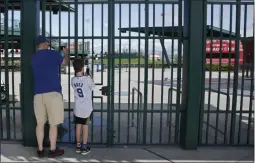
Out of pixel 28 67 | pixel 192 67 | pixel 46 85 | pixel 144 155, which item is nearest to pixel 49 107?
pixel 46 85

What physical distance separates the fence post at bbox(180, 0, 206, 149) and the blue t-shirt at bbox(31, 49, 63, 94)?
2121mm

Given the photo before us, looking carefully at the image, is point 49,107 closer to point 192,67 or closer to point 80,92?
point 80,92

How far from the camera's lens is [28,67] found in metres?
5.13

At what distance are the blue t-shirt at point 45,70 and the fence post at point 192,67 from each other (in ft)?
6.96

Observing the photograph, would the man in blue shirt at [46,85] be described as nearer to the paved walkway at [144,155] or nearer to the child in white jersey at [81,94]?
the child in white jersey at [81,94]

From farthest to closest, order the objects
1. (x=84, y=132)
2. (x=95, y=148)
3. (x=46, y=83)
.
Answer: (x=95, y=148) → (x=84, y=132) → (x=46, y=83)

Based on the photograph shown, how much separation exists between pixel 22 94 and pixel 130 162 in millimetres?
Answer: 2136

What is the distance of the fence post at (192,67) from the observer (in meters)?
5.06

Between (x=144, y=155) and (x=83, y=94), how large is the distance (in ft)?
4.52

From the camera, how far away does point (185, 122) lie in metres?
5.30

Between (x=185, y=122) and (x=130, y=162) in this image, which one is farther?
(x=185, y=122)

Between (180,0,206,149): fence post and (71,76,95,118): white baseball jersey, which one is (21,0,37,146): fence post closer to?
(71,76,95,118): white baseball jersey

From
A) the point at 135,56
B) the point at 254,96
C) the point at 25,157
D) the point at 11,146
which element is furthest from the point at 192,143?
the point at 11,146

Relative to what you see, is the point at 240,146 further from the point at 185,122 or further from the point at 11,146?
the point at 11,146
